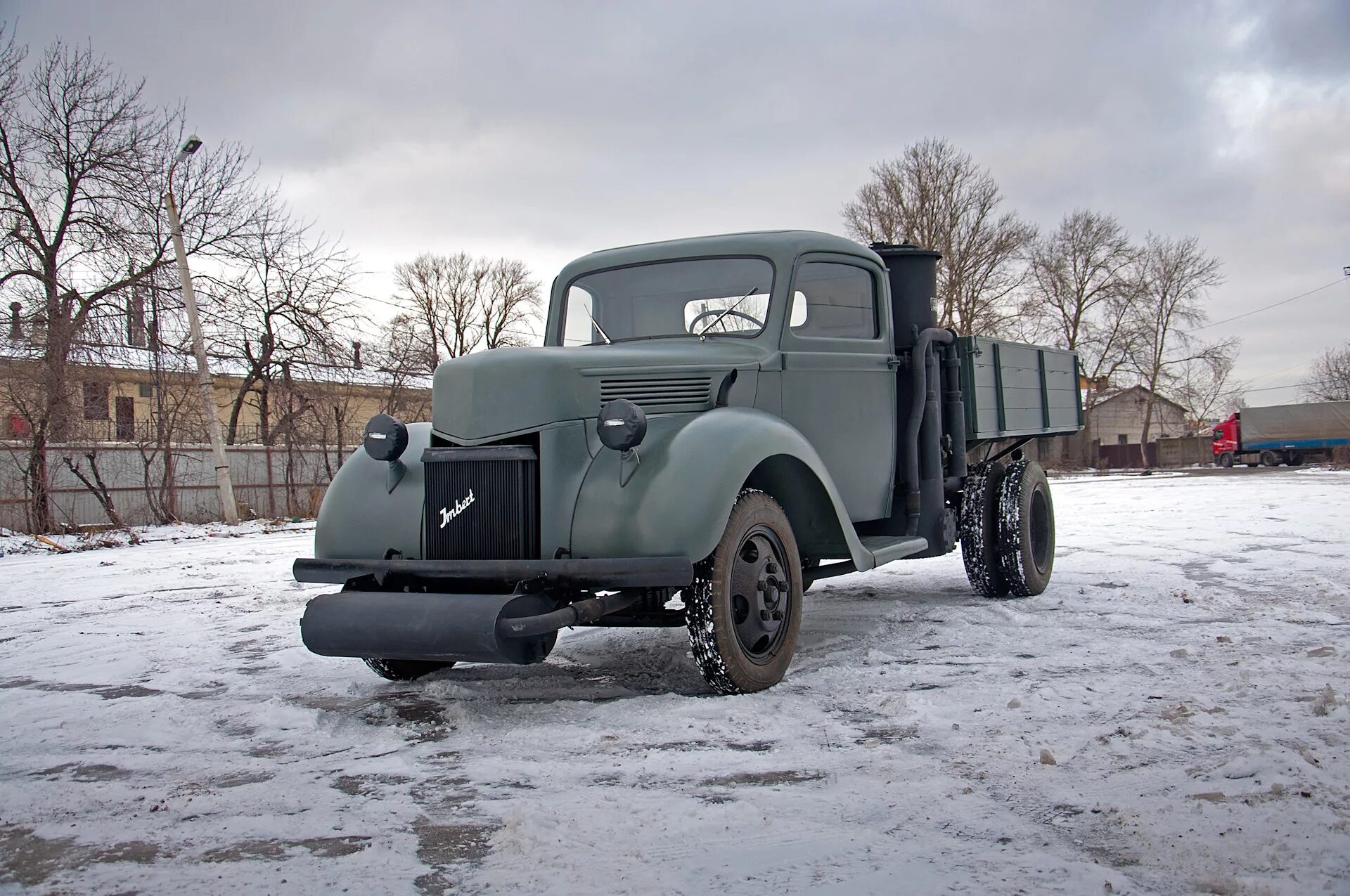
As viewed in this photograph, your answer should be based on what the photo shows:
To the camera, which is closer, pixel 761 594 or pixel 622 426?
pixel 622 426

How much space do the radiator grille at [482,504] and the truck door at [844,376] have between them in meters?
1.48

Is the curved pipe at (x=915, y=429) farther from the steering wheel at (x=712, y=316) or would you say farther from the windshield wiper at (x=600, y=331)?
the windshield wiper at (x=600, y=331)

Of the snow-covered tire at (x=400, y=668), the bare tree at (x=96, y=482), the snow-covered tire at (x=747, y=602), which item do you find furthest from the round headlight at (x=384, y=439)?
the bare tree at (x=96, y=482)

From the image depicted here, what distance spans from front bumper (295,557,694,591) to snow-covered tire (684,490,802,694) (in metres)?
0.19

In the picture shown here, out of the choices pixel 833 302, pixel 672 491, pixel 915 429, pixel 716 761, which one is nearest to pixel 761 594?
pixel 672 491

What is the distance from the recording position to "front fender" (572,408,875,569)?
152 inches

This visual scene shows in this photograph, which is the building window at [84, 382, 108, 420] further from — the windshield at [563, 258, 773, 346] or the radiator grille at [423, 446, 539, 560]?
the radiator grille at [423, 446, 539, 560]

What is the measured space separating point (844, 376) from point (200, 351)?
14.4m

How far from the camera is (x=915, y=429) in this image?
5.97m

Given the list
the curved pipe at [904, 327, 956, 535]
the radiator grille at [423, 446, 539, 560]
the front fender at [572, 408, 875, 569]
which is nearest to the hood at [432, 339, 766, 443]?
the radiator grille at [423, 446, 539, 560]

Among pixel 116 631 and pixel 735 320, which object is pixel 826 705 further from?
pixel 116 631

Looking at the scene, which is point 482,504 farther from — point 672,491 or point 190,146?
point 190,146

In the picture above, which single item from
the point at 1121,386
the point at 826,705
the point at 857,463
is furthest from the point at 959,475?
the point at 1121,386

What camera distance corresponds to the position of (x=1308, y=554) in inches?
325
